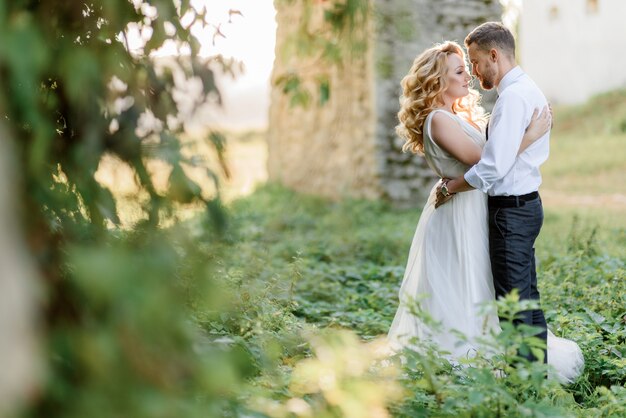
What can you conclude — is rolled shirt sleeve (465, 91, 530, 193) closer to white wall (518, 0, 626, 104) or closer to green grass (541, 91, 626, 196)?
green grass (541, 91, 626, 196)

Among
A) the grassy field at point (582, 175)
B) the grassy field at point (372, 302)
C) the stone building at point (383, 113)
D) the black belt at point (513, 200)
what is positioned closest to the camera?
the grassy field at point (372, 302)

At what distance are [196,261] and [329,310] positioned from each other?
351 centimetres

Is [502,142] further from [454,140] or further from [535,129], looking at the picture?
[454,140]

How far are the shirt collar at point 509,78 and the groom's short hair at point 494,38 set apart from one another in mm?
84

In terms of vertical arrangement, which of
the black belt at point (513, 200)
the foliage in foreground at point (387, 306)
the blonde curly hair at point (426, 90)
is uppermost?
the blonde curly hair at point (426, 90)

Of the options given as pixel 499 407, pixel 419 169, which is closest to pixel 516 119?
pixel 499 407

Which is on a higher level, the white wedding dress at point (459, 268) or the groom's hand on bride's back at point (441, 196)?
the groom's hand on bride's back at point (441, 196)

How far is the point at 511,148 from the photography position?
11.8 feet

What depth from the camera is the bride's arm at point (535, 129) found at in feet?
12.1

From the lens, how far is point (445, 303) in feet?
13.3

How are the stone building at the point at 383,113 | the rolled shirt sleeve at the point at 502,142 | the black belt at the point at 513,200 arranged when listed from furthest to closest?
the stone building at the point at 383,113
the black belt at the point at 513,200
the rolled shirt sleeve at the point at 502,142

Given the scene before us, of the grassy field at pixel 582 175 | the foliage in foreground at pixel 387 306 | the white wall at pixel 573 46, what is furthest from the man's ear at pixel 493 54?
the white wall at pixel 573 46

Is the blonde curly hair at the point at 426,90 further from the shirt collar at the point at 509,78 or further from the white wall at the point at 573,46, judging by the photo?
the white wall at the point at 573,46

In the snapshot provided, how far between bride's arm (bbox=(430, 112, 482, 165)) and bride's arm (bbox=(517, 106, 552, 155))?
240 mm
